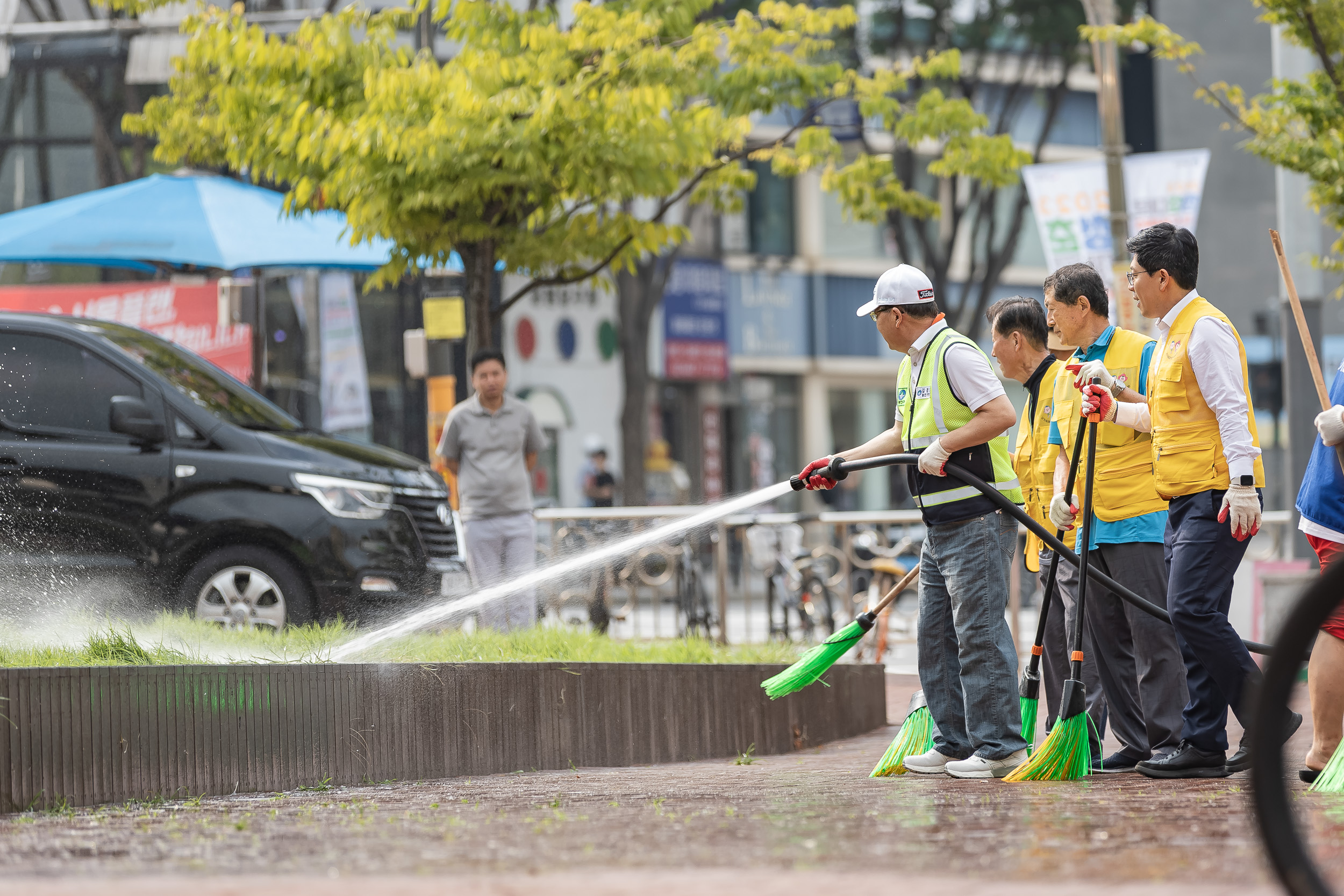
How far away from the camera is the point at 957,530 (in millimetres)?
6027

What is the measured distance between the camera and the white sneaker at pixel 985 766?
5.88m

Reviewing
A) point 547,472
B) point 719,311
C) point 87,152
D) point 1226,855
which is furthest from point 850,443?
point 1226,855

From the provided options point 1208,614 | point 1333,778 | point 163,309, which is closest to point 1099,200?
point 1208,614

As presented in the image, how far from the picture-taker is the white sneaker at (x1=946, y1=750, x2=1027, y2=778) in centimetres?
588

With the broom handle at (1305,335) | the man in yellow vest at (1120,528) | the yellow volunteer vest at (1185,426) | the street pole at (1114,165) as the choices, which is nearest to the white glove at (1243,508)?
the yellow volunteer vest at (1185,426)

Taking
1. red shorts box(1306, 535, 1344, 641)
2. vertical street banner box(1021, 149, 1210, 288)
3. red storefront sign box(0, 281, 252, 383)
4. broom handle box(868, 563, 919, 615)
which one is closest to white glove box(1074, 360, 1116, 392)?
red shorts box(1306, 535, 1344, 641)

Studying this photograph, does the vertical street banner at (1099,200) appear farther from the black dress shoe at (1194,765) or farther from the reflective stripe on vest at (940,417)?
the black dress shoe at (1194,765)

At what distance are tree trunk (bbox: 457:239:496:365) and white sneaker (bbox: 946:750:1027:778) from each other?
18.3 ft

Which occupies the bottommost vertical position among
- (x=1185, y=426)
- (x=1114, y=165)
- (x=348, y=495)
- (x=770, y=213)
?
(x=348, y=495)

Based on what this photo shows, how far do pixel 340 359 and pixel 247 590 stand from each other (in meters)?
11.1

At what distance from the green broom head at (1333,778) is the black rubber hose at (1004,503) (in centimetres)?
69

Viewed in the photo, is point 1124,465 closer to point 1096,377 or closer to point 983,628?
point 1096,377

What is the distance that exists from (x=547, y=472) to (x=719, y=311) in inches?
191

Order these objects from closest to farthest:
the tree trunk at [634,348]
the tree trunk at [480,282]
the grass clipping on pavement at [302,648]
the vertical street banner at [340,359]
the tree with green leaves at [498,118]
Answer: the grass clipping on pavement at [302,648], the tree with green leaves at [498,118], the tree trunk at [480,282], the vertical street banner at [340,359], the tree trunk at [634,348]
